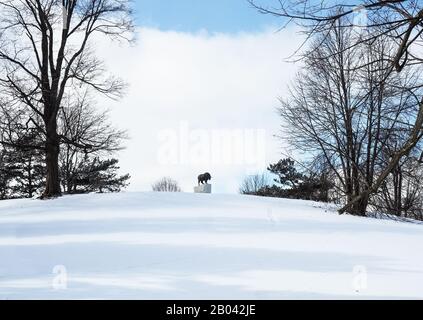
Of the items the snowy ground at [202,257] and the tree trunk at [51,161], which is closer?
the snowy ground at [202,257]

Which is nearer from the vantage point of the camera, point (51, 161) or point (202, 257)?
point (202, 257)

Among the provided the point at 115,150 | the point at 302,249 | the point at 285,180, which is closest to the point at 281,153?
the point at 115,150

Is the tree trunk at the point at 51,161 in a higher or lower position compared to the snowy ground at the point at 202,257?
higher

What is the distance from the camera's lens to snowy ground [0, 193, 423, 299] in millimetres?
4332

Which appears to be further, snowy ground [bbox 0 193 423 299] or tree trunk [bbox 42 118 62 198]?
tree trunk [bbox 42 118 62 198]

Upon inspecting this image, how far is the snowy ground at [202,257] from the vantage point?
14.2 ft

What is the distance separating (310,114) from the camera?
17.0 m

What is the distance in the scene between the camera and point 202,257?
231 inches

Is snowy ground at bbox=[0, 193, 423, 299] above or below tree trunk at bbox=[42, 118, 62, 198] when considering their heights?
below

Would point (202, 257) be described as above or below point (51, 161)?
below
